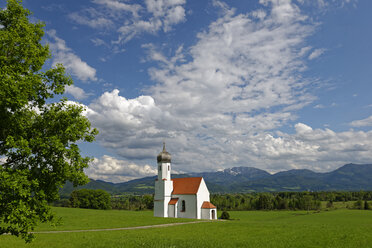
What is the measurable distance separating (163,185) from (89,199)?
55779 millimetres

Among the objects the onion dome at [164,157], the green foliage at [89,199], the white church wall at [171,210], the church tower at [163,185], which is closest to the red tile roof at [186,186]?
the church tower at [163,185]

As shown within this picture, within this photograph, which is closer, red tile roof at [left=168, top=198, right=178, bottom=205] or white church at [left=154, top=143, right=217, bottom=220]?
white church at [left=154, top=143, right=217, bottom=220]

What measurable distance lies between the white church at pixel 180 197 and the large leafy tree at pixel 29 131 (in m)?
48.6

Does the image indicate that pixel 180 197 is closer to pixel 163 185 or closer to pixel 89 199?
pixel 163 185

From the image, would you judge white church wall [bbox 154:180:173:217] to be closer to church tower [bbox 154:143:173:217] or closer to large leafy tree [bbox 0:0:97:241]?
church tower [bbox 154:143:173:217]

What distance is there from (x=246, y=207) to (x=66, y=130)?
4929 inches

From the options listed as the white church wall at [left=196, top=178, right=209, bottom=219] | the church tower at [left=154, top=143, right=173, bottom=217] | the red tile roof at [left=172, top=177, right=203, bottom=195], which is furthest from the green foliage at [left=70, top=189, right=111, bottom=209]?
the white church wall at [left=196, top=178, right=209, bottom=219]

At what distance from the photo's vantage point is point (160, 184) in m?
63.7

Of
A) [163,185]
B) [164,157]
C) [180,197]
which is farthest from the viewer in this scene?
[164,157]

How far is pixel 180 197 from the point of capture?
6244 cm

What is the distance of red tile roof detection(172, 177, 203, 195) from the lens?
201 feet

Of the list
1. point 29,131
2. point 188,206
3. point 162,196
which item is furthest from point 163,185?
point 29,131

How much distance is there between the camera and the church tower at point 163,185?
62.6 meters

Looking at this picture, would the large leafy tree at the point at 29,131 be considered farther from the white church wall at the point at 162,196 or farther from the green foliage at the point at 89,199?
the green foliage at the point at 89,199
